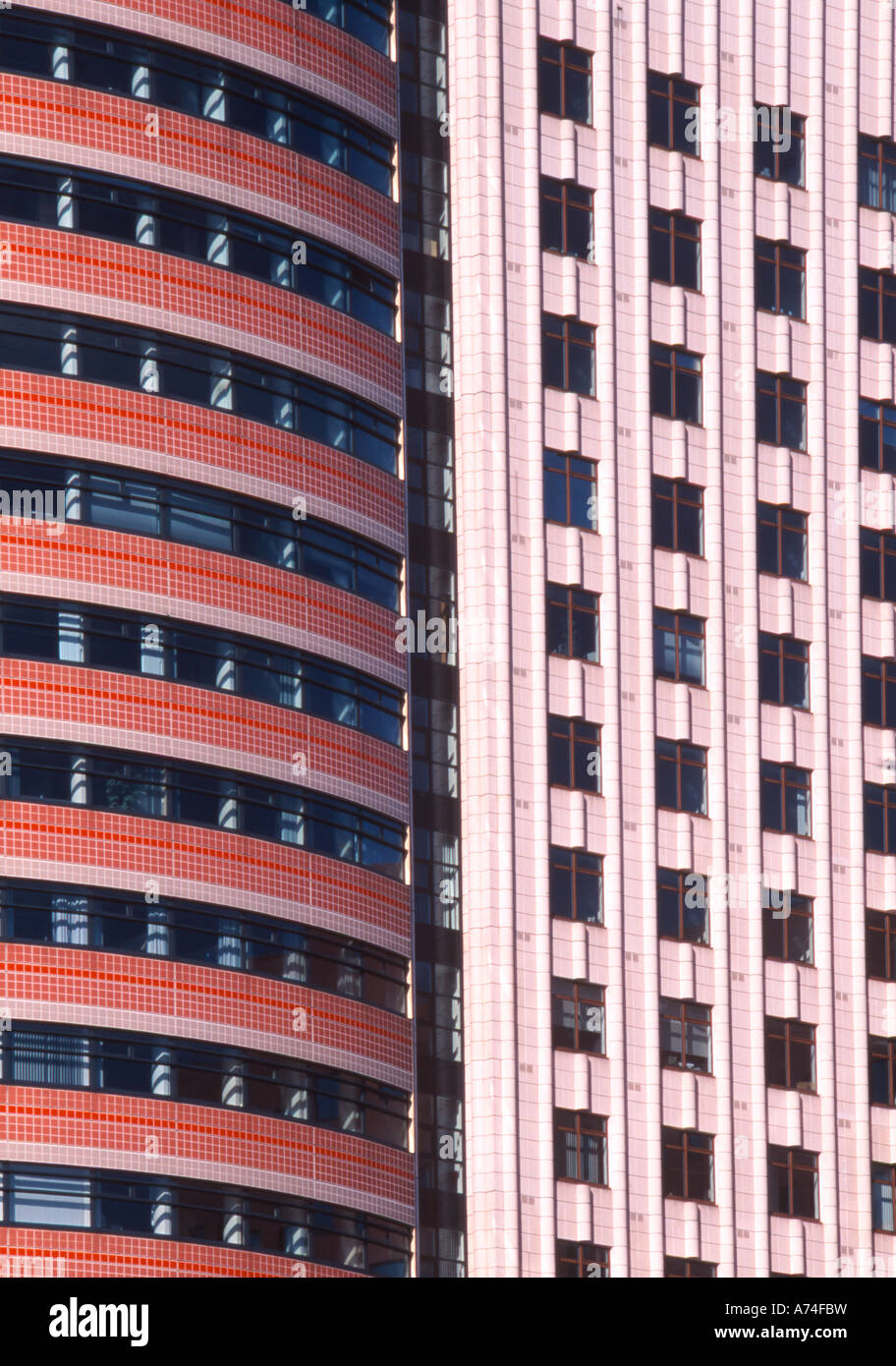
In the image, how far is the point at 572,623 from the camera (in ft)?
309

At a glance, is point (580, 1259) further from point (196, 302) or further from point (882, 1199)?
point (196, 302)

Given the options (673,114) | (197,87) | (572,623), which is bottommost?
(572,623)

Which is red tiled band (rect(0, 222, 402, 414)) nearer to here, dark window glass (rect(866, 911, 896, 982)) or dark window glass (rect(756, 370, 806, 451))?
dark window glass (rect(756, 370, 806, 451))

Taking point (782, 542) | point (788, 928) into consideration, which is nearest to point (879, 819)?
point (788, 928)

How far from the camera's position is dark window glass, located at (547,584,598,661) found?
3698 inches

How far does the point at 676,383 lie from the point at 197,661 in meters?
20.2

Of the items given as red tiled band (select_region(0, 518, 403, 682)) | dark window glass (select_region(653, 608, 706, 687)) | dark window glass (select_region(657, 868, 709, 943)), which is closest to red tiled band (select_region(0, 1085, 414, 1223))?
dark window glass (select_region(657, 868, 709, 943))

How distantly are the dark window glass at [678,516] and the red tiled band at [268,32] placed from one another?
13.5 meters

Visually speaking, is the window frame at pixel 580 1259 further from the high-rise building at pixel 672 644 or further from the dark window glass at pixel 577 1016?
the dark window glass at pixel 577 1016

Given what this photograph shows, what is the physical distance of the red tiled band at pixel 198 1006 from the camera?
263 ft

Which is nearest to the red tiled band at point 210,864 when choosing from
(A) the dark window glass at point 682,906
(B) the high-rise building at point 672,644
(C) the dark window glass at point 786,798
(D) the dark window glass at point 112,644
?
(D) the dark window glass at point 112,644

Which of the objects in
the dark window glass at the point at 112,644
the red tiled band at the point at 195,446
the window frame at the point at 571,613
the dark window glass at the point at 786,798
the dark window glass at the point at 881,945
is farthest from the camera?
the dark window glass at the point at 881,945
